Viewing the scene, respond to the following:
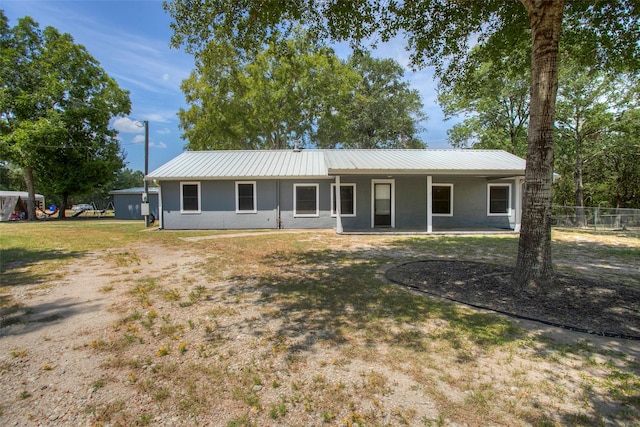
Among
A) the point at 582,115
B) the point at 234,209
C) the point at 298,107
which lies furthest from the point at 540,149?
the point at 298,107

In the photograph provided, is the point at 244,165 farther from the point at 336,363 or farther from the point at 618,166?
the point at 618,166

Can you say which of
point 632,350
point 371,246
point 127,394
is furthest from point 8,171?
point 632,350

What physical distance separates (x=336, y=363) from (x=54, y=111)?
27865mm

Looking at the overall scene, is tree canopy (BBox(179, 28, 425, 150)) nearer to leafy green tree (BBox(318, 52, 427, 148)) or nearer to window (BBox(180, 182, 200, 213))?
leafy green tree (BBox(318, 52, 427, 148))

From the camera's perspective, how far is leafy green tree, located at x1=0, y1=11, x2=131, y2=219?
70.3 ft

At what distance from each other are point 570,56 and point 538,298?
6673 millimetres

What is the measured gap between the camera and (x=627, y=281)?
5.47 meters

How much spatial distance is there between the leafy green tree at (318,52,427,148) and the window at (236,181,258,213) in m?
14.8

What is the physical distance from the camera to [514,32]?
6.58 meters

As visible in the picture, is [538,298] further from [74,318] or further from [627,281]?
[74,318]

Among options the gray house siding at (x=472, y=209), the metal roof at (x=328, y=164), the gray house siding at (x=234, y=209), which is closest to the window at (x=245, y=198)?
Result: the gray house siding at (x=234, y=209)

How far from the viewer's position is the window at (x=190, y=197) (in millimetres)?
14781

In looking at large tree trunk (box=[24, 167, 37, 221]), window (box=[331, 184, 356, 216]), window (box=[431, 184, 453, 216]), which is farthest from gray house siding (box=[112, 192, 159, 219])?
window (box=[431, 184, 453, 216])

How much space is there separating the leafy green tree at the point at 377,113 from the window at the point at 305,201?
14457mm
